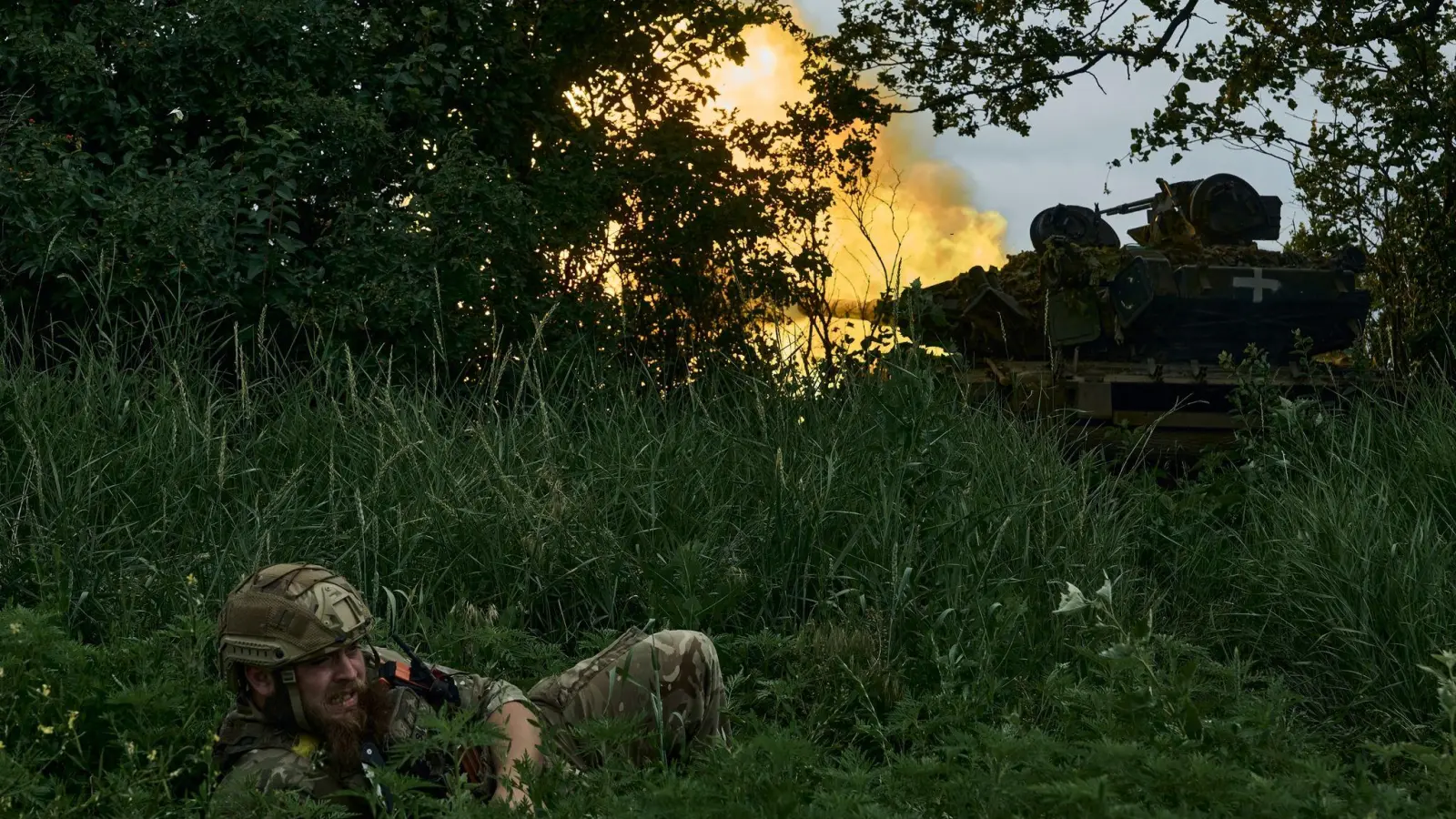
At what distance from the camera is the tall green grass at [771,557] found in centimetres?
495

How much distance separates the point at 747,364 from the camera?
375 inches

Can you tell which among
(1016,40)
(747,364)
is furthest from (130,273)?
(1016,40)

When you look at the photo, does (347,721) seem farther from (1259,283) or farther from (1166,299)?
(1259,283)

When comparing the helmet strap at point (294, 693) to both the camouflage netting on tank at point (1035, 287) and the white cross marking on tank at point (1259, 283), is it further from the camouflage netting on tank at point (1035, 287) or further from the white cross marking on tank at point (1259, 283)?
the white cross marking on tank at point (1259, 283)

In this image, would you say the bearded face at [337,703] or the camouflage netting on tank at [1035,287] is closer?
the bearded face at [337,703]

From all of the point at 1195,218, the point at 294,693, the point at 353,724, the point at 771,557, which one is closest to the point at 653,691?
the point at 353,724

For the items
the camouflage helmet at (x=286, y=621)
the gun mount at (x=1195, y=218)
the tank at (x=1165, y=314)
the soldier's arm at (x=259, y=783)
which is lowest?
the soldier's arm at (x=259, y=783)

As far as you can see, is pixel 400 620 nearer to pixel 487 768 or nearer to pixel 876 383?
pixel 487 768

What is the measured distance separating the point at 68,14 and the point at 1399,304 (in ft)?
38.5

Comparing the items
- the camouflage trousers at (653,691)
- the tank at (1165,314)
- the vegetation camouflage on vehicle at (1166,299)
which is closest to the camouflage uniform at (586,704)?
the camouflage trousers at (653,691)

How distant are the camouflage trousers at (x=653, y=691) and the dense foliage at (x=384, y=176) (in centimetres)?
325

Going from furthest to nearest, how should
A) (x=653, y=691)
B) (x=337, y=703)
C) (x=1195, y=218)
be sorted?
(x=1195, y=218)
(x=653, y=691)
(x=337, y=703)

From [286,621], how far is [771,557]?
2450 mm

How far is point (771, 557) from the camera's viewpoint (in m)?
6.18
